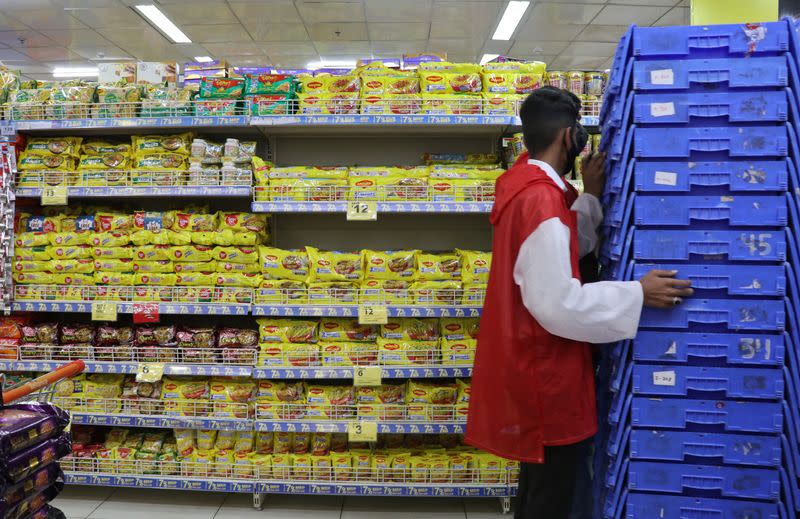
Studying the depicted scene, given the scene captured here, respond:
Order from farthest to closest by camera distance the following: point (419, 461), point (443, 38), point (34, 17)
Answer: point (443, 38)
point (34, 17)
point (419, 461)

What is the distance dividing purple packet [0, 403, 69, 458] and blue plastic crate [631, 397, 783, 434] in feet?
5.88

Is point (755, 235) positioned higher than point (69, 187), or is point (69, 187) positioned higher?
point (69, 187)

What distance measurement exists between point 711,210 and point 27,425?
6.89 feet

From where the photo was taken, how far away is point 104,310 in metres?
2.87

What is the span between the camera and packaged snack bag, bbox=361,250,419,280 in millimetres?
2842

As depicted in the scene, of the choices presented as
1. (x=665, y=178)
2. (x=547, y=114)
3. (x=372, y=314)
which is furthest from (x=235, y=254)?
(x=665, y=178)

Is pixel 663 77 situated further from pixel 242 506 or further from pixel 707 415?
pixel 242 506

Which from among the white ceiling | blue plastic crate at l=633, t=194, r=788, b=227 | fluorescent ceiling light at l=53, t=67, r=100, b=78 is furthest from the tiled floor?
fluorescent ceiling light at l=53, t=67, r=100, b=78

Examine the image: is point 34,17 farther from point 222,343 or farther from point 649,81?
point 649,81

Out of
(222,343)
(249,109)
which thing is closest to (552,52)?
(249,109)

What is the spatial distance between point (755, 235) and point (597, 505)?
3.04ft

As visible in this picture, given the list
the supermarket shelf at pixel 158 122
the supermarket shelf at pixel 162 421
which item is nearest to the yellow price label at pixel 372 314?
the supermarket shelf at pixel 162 421

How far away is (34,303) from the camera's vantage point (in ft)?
9.63

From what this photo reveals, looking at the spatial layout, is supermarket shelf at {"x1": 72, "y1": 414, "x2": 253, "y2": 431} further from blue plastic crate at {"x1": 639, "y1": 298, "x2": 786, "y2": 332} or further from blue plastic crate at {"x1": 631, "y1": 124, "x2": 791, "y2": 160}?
blue plastic crate at {"x1": 631, "y1": 124, "x2": 791, "y2": 160}
